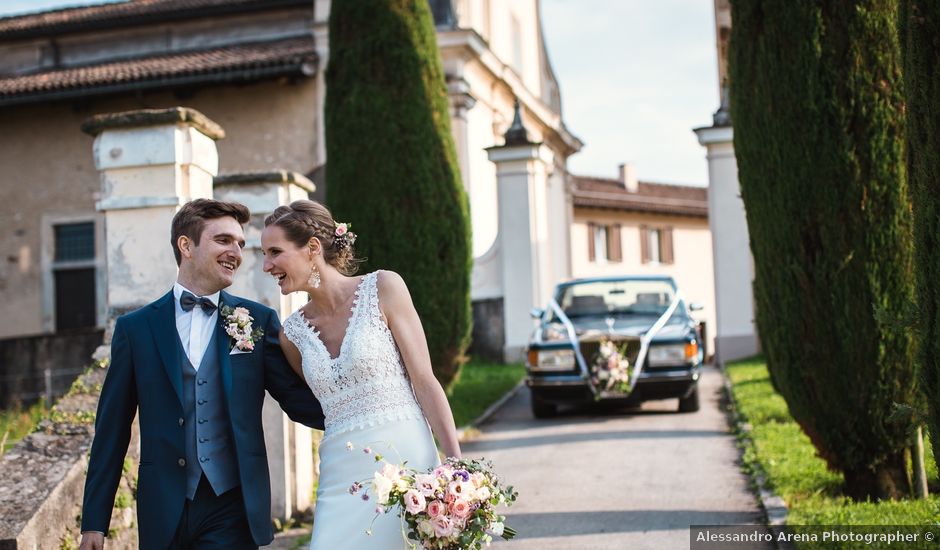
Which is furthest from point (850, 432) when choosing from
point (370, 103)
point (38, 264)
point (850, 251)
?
point (38, 264)

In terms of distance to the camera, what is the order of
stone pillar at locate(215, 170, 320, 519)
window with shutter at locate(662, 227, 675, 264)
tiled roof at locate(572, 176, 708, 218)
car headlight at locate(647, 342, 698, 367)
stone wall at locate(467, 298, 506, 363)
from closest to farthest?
stone pillar at locate(215, 170, 320, 519) → car headlight at locate(647, 342, 698, 367) → stone wall at locate(467, 298, 506, 363) → tiled roof at locate(572, 176, 708, 218) → window with shutter at locate(662, 227, 675, 264)

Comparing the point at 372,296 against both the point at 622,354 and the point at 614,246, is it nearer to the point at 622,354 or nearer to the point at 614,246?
the point at 622,354

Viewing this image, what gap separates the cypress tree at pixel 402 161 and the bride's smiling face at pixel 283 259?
8541 millimetres

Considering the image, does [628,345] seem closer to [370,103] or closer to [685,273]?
[370,103]

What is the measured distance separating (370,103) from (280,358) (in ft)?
31.1

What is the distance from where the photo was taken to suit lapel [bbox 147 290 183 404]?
12.2 ft

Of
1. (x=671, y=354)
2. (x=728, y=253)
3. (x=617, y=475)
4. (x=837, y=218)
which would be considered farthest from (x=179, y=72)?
(x=837, y=218)

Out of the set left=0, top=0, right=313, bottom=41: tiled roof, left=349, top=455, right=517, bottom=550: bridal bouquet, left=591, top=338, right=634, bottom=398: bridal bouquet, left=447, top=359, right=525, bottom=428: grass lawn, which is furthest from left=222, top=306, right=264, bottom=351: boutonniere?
left=0, top=0, right=313, bottom=41: tiled roof

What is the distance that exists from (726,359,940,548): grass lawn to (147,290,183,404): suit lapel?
3.92 meters

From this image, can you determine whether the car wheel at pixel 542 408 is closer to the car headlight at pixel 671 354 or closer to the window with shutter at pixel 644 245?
the car headlight at pixel 671 354

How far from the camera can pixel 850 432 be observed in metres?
7.02

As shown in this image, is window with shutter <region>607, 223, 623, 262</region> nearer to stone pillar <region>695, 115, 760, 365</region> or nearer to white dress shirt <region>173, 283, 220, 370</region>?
stone pillar <region>695, 115, 760, 365</region>

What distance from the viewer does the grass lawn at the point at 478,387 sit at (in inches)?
520

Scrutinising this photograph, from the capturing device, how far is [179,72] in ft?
71.7
